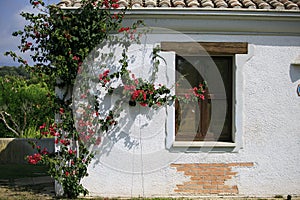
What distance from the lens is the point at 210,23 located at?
254 inches

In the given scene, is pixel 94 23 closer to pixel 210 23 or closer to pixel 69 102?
pixel 69 102

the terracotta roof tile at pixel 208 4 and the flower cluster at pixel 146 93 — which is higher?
the terracotta roof tile at pixel 208 4

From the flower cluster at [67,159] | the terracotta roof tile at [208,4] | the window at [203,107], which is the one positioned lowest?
the flower cluster at [67,159]

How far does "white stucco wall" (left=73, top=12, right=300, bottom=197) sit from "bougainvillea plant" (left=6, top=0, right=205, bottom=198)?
0.80 feet

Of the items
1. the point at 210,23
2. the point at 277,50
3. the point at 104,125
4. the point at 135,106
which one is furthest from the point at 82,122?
the point at 277,50

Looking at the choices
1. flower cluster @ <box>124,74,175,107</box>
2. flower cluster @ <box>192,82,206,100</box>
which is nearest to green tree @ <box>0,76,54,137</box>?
flower cluster @ <box>124,74,175,107</box>

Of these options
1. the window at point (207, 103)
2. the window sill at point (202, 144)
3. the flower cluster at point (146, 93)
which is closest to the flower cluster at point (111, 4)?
the flower cluster at point (146, 93)

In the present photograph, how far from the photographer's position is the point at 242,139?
21.6ft

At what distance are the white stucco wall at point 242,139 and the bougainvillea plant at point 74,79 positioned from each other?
245 mm

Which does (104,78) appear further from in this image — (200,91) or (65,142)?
(200,91)

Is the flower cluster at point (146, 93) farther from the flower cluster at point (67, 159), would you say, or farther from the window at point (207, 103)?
the flower cluster at point (67, 159)

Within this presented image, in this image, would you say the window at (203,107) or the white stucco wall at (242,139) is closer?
the white stucco wall at (242,139)

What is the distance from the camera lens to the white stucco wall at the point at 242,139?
6.55 metres

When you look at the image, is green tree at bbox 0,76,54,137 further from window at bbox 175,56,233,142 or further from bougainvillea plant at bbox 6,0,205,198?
window at bbox 175,56,233,142
